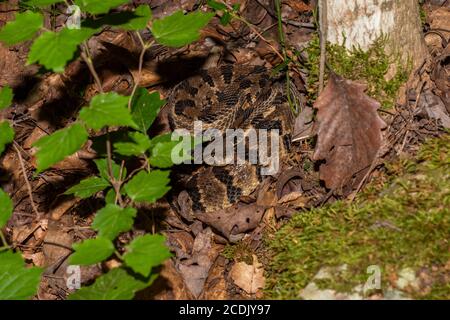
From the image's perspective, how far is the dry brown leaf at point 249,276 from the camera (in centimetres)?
377

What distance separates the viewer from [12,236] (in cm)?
470

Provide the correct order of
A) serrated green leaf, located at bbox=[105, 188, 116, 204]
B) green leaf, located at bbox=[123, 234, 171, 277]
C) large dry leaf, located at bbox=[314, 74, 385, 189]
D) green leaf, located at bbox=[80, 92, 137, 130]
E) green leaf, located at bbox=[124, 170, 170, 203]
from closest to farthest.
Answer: green leaf, located at bbox=[123, 234, 171, 277]
green leaf, located at bbox=[80, 92, 137, 130]
green leaf, located at bbox=[124, 170, 170, 203]
serrated green leaf, located at bbox=[105, 188, 116, 204]
large dry leaf, located at bbox=[314, 74, 385, 189]

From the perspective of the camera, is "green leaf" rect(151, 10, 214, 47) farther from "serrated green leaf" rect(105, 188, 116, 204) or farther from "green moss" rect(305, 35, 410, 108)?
"green moss" rect(305, 35, 410, 108)

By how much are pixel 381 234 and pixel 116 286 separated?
1459 millimetres

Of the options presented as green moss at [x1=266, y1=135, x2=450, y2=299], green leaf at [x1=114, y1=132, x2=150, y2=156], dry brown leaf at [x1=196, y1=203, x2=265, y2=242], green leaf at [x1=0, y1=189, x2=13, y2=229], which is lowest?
dry brown leaf at [x1=196, y1=203, x2=265, y2=242]

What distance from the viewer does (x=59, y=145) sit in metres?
2.77

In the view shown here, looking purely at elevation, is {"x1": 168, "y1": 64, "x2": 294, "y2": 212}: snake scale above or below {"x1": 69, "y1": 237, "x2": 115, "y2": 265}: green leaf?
below

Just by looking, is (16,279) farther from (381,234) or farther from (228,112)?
(228,112)

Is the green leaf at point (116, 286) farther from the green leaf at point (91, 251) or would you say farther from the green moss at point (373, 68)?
the green moss at point (373, 68)

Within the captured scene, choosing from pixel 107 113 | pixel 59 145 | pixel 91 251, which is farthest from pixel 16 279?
pixel 107 113

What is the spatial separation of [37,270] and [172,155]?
988mm

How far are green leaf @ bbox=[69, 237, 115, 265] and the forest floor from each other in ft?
2.54

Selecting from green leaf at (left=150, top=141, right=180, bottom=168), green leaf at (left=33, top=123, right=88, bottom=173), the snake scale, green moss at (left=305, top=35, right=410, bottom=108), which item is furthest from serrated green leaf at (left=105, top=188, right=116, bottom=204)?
green moss at (left=305, top=35, right=410, bottom=108)

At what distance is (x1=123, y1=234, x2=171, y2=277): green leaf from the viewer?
2.60 m
